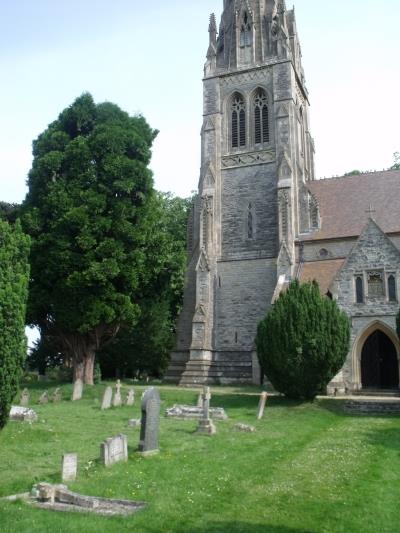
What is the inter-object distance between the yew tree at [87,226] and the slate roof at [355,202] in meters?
9.75

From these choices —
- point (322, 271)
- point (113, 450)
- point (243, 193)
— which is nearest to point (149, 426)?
point (113, 450)

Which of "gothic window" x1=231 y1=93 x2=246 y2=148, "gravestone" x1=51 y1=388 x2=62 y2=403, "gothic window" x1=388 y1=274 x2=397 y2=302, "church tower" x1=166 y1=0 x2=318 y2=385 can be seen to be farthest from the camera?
"gothic window" x1=231 y1=93 x2=246 y2=148

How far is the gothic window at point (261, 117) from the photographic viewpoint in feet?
105

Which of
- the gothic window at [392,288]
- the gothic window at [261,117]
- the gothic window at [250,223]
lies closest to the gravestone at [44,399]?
the gothic window at [392,288]

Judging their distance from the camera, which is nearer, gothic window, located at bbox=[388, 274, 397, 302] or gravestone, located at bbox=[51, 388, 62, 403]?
gravestone, located at bbox=[51, 388, 62, 403]

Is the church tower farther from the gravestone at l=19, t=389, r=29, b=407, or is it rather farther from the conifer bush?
the gravestone at l=19, t=389, r=29, b=407

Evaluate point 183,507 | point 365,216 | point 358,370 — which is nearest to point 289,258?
point 365,216

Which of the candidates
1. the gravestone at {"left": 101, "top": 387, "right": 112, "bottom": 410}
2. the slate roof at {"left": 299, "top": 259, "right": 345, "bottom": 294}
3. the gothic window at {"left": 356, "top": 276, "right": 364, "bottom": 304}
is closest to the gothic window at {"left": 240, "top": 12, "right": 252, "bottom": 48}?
the slate roof at {"left": 299, "top": 259, "right": 345, "bottom": 294}

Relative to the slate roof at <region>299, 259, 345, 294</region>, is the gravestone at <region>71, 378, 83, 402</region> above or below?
below

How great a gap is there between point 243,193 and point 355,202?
635 centimetres

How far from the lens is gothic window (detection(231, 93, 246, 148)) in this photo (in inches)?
1278

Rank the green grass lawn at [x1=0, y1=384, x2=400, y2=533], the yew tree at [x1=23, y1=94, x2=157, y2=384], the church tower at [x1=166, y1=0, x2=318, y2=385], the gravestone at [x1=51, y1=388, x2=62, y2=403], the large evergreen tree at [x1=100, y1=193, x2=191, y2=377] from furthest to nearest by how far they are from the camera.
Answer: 1. the church tower at [x1=166, y1=0, x2=318, y2=385]
2. the large evergreen tree at [x1=100, y1=193, x2=191, y2=377]
3. the yew tree at [x1=23, y1=94, x2=157, y2=384]
4. the gravestone at [x1=51, y1=388, x2=62, y2=403]
5. the green grass lawn at [x1=0, y1=384, x2=400, y2=533]

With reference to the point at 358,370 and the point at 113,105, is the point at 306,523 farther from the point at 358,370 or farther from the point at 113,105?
the point at 113,105

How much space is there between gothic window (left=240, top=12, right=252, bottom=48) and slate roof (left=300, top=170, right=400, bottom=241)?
9.86 m
